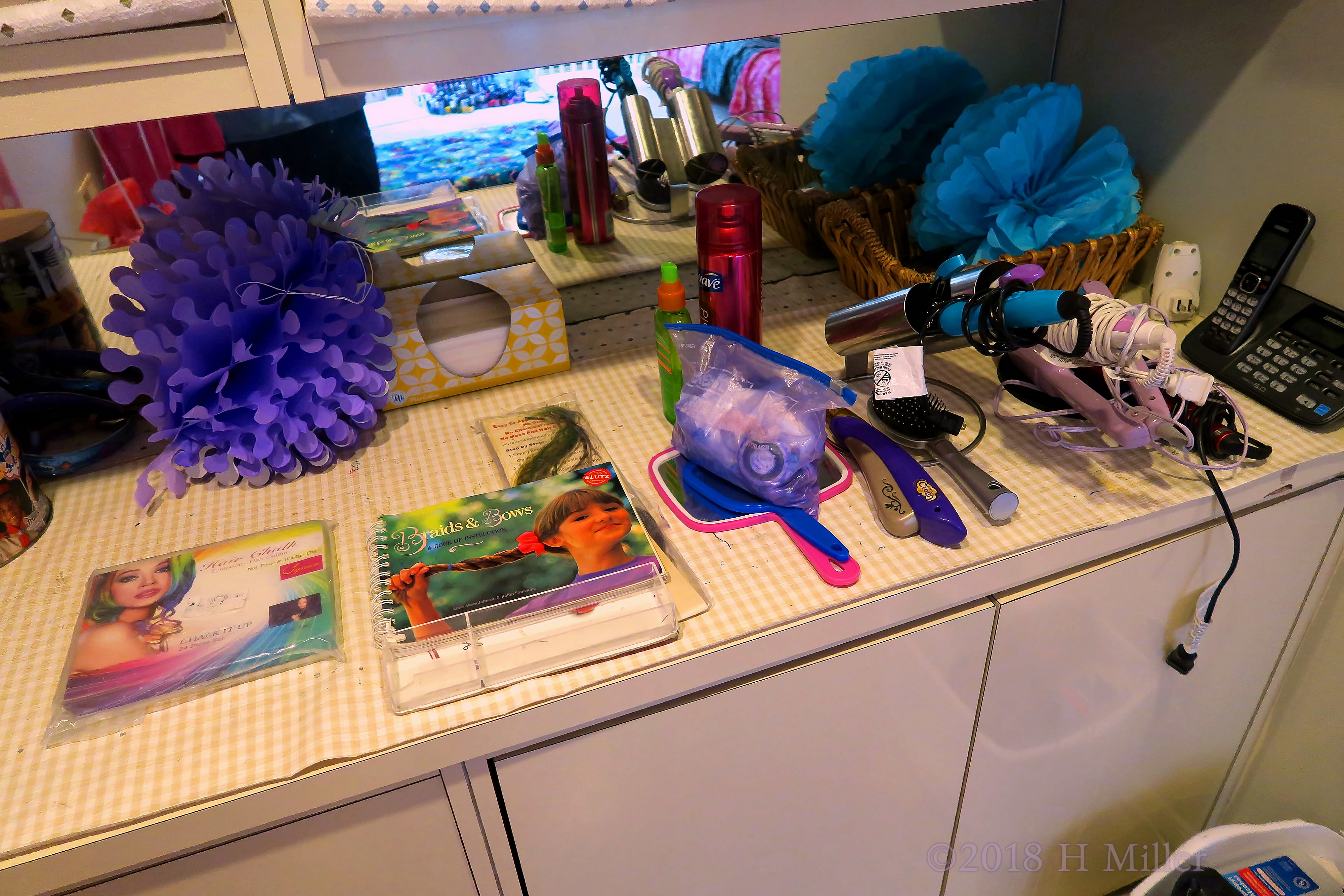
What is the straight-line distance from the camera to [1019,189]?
0.99m

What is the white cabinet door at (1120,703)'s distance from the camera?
34.5 inches

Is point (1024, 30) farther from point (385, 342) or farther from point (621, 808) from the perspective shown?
point (621, 808)

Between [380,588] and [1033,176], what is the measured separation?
2.81ft

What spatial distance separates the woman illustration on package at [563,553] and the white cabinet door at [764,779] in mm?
127

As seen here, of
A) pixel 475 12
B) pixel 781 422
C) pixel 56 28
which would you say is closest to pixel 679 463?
pixel 781 422

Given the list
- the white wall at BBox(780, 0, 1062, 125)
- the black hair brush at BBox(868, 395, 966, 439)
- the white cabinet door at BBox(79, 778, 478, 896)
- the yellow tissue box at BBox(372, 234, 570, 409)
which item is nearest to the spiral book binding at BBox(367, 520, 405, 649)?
the white cabinet door at BBox(79, 778, 478, 896)

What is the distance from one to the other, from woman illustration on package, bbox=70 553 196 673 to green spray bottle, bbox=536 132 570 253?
67 cm

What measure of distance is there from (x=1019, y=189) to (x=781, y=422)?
471 mm

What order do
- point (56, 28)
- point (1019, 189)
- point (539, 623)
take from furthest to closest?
point (1019, 189), point (539, 623), point (56, 28)

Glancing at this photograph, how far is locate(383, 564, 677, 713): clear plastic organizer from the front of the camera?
66cm

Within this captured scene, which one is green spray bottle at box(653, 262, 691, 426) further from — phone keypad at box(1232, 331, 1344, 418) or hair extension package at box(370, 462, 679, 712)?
phone keypad at box(1232, 331, 1344, 418)

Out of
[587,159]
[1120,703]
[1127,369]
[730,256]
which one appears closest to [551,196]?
[587,159]

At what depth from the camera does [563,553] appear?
2.44 ft

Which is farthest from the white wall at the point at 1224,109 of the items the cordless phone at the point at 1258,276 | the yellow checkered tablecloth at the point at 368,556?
the yellow checkered tablecloth at the point at 368,556
